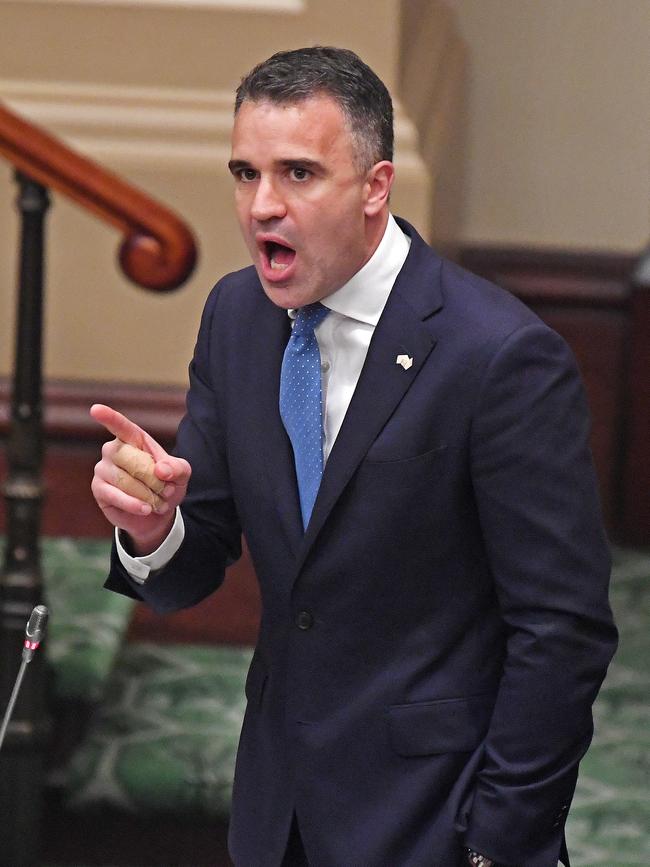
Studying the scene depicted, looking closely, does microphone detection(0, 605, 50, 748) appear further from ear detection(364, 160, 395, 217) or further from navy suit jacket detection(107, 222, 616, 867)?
ear detection(364, 160, 395, 217)

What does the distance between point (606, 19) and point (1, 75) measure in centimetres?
194

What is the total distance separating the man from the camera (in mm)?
1588

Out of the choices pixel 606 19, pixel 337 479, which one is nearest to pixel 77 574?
pixel 337 479

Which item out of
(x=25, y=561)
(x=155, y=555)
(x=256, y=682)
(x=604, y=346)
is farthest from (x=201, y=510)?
(x=604, y=346)

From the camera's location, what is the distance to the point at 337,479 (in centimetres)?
168

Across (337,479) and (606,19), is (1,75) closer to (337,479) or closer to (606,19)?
(606,19)

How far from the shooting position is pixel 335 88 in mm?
1548

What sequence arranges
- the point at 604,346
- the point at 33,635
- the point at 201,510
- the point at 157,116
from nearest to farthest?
the point at 33,635 < the point at 201,510 < the point at 157,116 < the point at 604,346

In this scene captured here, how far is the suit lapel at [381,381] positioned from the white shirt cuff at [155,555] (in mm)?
162

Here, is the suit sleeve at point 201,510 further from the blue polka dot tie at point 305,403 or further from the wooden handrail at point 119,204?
the wooden handrail at point 119,204

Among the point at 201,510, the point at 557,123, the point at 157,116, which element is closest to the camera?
the point at 201,510

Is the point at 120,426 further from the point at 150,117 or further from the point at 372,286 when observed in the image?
the point at 150,117

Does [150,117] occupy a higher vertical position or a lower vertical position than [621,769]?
higher

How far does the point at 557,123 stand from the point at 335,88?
3.44 metres
